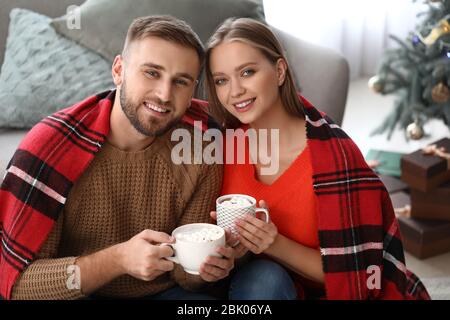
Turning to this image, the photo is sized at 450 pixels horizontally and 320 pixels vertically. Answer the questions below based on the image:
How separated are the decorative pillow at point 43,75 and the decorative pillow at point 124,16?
0.04 m

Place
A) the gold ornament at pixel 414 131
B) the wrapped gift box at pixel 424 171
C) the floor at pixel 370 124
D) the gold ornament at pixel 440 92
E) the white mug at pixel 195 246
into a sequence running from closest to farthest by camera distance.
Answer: the white mug at pixel 195 246
the wrapped gift box at pixel 424 171
the gold ornament at pixel 440 92
the gold ornament at pixel 414 131
the floor at pixel 370 124

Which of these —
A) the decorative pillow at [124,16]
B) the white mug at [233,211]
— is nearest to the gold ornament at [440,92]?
the decorative pillow at [124,16]

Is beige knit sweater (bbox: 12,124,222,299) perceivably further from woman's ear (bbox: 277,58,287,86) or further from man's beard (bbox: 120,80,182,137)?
woman's ear (bbox: 277,58,287,86)

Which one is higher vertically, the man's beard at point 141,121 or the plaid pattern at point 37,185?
the man's beard at point 141,121

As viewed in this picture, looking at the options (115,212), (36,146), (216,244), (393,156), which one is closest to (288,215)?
(216,244)

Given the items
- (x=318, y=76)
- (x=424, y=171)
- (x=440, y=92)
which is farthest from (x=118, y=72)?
(x=440, y=92)

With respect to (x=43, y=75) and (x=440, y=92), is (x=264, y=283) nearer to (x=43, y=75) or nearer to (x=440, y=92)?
(x=43, y=75)

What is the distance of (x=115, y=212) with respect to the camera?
133cm

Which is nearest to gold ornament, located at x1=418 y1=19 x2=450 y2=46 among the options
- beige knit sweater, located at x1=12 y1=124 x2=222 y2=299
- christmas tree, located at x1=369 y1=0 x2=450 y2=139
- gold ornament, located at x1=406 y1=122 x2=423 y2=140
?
christmas tree, located at x1=369 y1=0 x2=450 y2=139

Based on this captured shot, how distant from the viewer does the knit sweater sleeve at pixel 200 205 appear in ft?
4.54

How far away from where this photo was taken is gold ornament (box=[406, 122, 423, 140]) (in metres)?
2.70

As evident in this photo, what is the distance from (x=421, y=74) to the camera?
8.81 ft

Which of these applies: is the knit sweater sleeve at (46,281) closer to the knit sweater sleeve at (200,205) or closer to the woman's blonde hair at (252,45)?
the knit sweater sleeve at (200,205)
